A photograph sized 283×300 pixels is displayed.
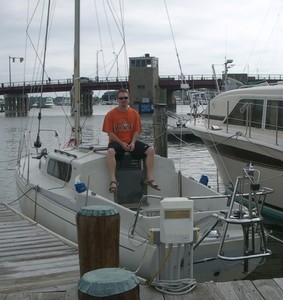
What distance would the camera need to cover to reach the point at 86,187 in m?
8.35

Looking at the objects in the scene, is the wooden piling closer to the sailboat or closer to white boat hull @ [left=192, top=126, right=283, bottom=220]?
the sailboat

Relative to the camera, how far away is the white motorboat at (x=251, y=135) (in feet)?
36.4

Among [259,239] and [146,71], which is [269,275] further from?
[146,71]

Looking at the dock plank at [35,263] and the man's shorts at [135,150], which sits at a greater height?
the man's shorts at [135,150]

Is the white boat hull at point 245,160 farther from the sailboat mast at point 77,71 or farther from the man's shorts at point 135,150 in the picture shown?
the sailboat mast at point 77,71

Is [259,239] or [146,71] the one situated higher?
[146,71]

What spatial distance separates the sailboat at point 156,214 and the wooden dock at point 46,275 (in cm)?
37

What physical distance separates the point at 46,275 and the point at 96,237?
122 centimetres

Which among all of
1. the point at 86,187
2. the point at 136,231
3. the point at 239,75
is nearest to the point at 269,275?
the point at 136,231

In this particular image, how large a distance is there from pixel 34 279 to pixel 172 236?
2.13 meters

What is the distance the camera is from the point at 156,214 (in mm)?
8422

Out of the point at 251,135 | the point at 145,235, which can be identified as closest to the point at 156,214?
the point at 145,235

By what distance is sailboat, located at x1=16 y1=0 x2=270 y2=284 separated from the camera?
5.09 meters

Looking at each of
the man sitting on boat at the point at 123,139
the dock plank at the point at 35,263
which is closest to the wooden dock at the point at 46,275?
the dock plank at the point at 35,263
